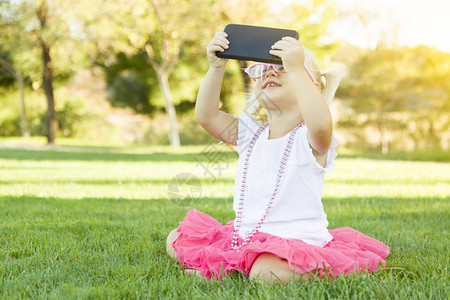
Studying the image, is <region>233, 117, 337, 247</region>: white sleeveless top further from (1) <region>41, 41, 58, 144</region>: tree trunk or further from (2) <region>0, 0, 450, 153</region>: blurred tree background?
(1) <region>41, 41, 58, 144</region>: tree trunk

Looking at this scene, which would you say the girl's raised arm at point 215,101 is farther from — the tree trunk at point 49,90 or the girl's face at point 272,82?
the tree trunk at point 49,90

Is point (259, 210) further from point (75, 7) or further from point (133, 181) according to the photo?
point (75, 7)

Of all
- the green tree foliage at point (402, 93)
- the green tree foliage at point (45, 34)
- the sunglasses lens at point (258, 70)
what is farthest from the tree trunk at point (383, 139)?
the sunglasses lens at point (258, 70)

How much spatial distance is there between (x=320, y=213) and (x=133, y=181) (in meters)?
3.97

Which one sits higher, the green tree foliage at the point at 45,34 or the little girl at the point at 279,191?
the green tree foliage at the point at 45,34

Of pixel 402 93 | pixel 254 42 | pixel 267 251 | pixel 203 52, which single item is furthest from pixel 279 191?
pixel 402 93

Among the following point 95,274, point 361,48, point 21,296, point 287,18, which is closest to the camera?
point 21,296

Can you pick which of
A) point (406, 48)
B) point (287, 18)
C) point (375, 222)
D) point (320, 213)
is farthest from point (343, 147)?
point (320, 213)

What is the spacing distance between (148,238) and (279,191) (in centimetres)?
Result: 98

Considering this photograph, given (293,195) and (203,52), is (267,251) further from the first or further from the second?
(203,52)

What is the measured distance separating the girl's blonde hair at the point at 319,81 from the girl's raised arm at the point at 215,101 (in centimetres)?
13

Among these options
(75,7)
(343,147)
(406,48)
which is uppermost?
(75,7)

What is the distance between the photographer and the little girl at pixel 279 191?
6.18 feet

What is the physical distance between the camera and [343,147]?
1742 centimetres
